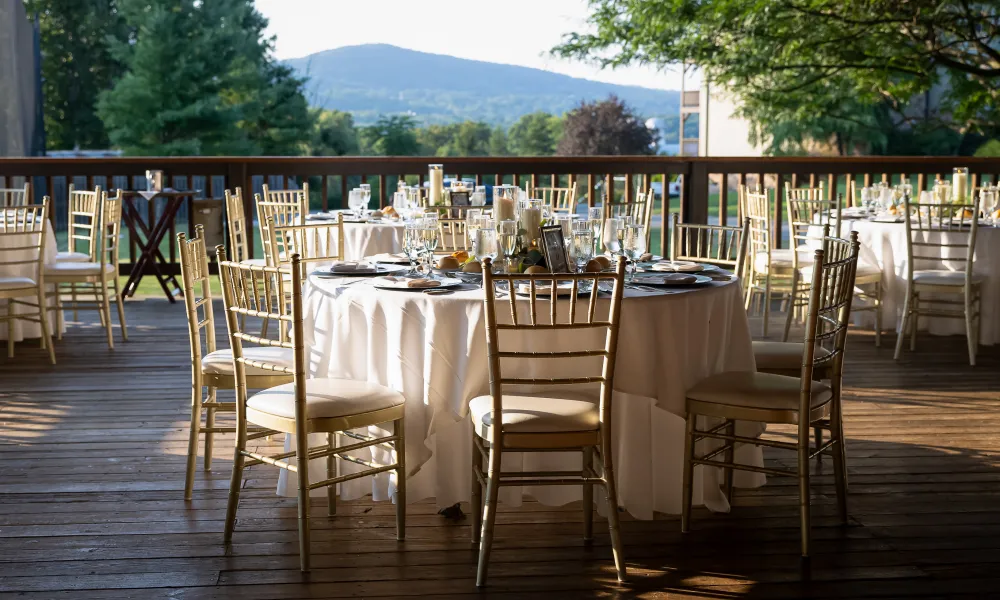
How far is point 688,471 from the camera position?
11.4 ft

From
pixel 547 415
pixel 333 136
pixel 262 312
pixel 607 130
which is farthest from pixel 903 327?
pixel 333 136

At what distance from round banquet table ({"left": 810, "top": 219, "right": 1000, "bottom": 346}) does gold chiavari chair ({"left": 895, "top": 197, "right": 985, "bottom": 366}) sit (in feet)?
0.09

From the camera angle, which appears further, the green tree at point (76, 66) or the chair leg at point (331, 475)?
the green tree at point (76, 66)

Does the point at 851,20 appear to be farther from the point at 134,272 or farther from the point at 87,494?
the point at 87,494

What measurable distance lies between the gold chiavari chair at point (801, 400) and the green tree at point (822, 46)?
11.0m

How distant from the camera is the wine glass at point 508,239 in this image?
12.5 feet

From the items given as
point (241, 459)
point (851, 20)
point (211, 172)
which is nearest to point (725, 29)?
point (851, 20)

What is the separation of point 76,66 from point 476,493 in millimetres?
30112

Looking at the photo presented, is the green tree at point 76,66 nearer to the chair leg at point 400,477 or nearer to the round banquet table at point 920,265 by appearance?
the round banquet table at point 920,265

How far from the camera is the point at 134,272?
846cm

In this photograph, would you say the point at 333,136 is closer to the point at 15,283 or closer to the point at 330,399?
the point at 15,283

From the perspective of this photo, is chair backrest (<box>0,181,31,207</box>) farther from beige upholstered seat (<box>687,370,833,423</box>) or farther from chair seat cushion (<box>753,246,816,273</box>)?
beige upholstered seat (<box>687,370,833,423</box>)

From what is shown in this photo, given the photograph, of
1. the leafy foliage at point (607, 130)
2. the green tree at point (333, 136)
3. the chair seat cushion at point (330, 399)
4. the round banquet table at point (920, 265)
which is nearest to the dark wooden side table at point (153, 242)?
the round banquet table at point (920, 265)

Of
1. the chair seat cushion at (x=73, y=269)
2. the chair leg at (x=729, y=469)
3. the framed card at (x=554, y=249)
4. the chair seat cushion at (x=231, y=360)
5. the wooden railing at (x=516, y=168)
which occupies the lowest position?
the chair leg at (x=729, y=469)
